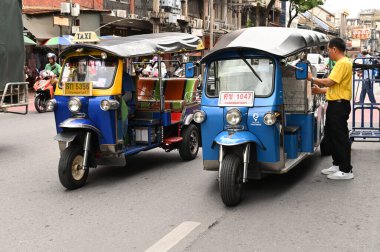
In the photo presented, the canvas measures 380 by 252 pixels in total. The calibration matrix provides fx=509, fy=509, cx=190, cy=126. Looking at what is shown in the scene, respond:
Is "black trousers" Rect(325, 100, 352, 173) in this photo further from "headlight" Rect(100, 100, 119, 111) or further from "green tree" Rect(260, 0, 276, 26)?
"green tree" Rect(260, 0, 276, 26)

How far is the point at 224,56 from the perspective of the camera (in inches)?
259

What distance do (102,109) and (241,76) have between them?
1.94 m

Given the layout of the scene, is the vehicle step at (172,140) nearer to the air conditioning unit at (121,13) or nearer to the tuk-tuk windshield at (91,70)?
the tuk-tuk windshield at (91,70)

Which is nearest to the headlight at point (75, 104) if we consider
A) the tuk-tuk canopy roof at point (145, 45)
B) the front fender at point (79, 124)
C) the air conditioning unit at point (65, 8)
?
the front fender at point (79, 124)

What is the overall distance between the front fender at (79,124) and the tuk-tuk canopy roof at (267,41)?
1761 mm

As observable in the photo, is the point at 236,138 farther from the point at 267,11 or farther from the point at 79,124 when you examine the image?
the point at 267,11

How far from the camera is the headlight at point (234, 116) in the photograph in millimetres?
6113

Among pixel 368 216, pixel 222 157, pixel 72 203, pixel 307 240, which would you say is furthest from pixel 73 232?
pixel 368 216

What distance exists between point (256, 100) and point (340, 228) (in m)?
1.89

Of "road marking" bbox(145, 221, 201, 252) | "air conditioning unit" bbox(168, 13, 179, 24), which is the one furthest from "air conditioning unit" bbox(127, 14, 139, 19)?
"road marking" bbox(145, 221, 201, 252)

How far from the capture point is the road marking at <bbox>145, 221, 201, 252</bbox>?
184 inches

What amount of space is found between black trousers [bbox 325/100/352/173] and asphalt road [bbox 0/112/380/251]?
368 millimetres

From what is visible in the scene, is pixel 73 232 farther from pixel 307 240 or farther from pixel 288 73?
pixel 288 73

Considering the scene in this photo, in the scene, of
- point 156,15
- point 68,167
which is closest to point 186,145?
point 68,167
